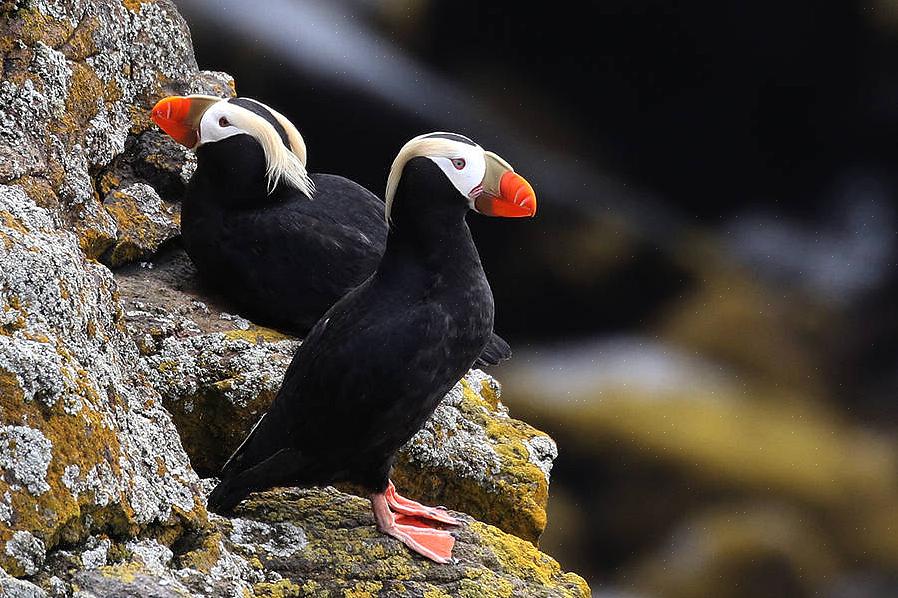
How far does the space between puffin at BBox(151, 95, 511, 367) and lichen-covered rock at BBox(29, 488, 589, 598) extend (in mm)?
835

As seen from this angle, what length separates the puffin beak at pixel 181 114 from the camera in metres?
3.66

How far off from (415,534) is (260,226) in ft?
4.52

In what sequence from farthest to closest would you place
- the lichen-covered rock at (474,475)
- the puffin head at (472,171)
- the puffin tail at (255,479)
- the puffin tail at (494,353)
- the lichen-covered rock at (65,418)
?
the puffin tail at (494,353) < the lichen-covered rock at (474,475) < the puffin head at (472,171) < the puffin tail at (255,479) < the lichen-covered rock at (65,418)

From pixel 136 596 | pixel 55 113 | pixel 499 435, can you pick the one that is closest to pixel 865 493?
pixel 499 435

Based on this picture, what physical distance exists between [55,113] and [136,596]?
179 centimetres

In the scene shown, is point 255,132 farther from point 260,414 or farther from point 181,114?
point 260,414

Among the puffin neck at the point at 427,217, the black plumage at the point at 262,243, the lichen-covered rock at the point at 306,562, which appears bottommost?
the lichen-covered rock at the point at 306,562

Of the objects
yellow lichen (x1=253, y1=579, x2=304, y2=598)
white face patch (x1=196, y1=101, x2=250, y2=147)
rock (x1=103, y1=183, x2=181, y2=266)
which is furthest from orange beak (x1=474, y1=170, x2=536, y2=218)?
rock (x1=103, y1=183, x2=181, y2=266)

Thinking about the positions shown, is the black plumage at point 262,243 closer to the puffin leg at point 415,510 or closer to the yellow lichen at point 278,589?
the puffin leg at point 415,510

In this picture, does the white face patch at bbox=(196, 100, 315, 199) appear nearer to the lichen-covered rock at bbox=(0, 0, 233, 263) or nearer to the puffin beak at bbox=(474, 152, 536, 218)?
the lichen-covered rock at bbox=(0, 0, 233, 263)

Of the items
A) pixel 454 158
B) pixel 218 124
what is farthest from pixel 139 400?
pixel 218 124

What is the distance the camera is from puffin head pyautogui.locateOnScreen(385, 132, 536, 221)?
2.81 m

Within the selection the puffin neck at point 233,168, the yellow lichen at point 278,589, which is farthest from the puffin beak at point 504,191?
the puffin neck at point 233,168

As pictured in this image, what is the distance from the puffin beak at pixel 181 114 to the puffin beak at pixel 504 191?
1237 mm
